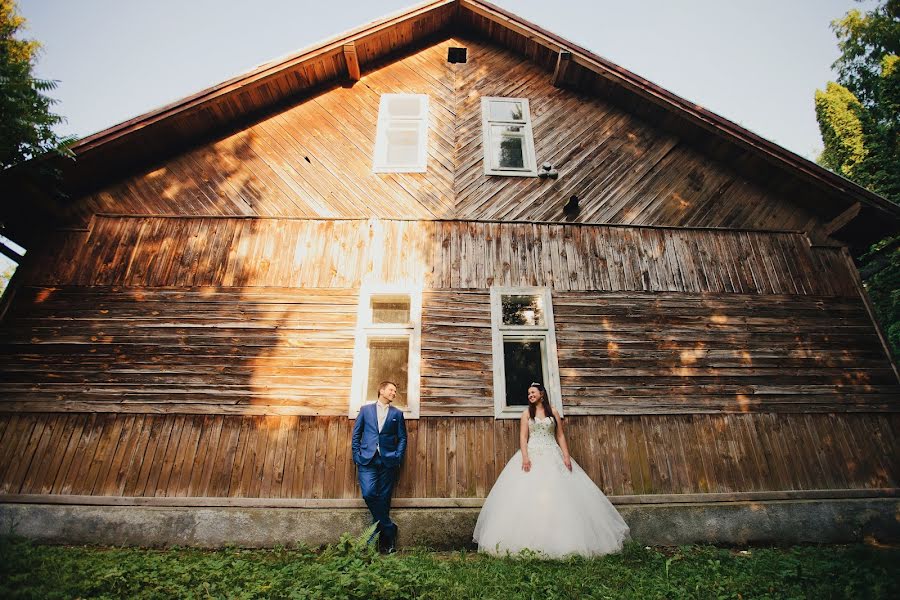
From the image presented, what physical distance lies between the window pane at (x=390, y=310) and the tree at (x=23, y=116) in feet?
16.8

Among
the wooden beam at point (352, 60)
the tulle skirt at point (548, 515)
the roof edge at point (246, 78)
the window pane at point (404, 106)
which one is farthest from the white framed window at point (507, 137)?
the tulle skirt at point (548, 515)

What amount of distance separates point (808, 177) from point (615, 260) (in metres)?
3.87

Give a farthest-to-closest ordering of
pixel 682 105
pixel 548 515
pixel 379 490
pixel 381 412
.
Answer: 1. pixel 682 105
2. pixel 381 412
3. pixel 379 490
4. pixel 548 515

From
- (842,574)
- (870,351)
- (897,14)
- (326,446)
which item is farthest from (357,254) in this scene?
→ (897,14)

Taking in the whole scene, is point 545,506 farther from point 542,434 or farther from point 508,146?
point 508,146

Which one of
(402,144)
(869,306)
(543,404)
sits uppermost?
(402,144)

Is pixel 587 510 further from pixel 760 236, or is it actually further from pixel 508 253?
pixel 760 236

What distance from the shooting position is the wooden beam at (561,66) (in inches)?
339

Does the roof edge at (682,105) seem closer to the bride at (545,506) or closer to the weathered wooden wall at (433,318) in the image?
the weathered wooden wall at (433,318)

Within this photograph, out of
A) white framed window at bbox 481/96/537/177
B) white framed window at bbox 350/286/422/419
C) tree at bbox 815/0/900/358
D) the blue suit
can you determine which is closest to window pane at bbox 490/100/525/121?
white framed window at bbox 481/96/537/177

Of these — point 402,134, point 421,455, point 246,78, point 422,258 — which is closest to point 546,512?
point 421,455

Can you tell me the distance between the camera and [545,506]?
496 centimetres

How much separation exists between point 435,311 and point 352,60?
18.3ft

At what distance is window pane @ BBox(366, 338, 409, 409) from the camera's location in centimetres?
644
